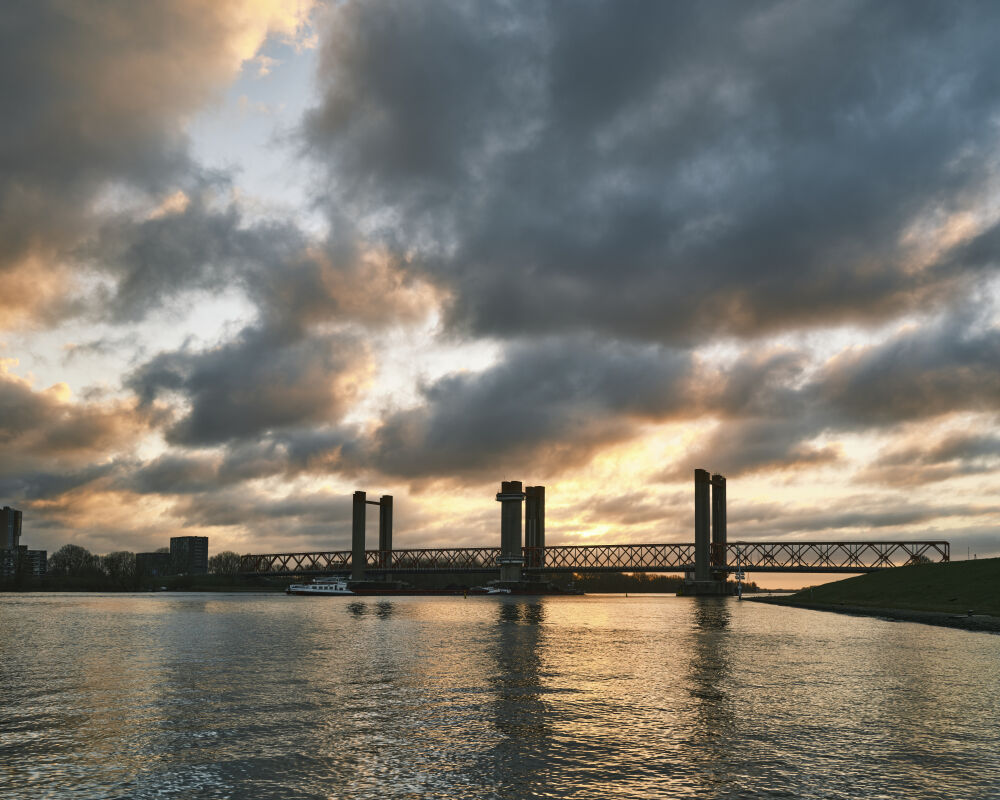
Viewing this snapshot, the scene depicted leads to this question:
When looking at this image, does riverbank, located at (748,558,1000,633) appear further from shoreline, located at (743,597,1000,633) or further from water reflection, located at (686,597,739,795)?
water reflection, located at (686,597,739,795)

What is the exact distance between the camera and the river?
2470 cm

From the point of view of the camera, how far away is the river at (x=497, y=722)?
81.0 ft

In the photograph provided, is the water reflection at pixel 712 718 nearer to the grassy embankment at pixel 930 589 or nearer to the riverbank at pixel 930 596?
the riverbank at pixel 930 596

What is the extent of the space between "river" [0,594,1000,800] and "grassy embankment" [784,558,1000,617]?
2156 inches

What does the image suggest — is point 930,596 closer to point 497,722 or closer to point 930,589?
point 930,589

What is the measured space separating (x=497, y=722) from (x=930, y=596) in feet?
405

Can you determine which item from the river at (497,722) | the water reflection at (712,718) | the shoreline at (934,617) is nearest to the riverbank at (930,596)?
the shoreline at (934,617)

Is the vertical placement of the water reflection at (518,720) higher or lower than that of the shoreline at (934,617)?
higher

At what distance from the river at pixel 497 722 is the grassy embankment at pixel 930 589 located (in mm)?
54773

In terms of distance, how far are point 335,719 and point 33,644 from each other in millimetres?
49834

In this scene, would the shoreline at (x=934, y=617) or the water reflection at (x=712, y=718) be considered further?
the shoreline at (x=934, y=617)

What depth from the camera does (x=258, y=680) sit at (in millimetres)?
47156

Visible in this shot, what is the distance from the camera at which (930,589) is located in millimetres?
141875

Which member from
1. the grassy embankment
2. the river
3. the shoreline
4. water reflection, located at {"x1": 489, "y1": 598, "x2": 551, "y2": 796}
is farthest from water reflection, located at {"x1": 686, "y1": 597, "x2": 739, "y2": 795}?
the grassy embankment
